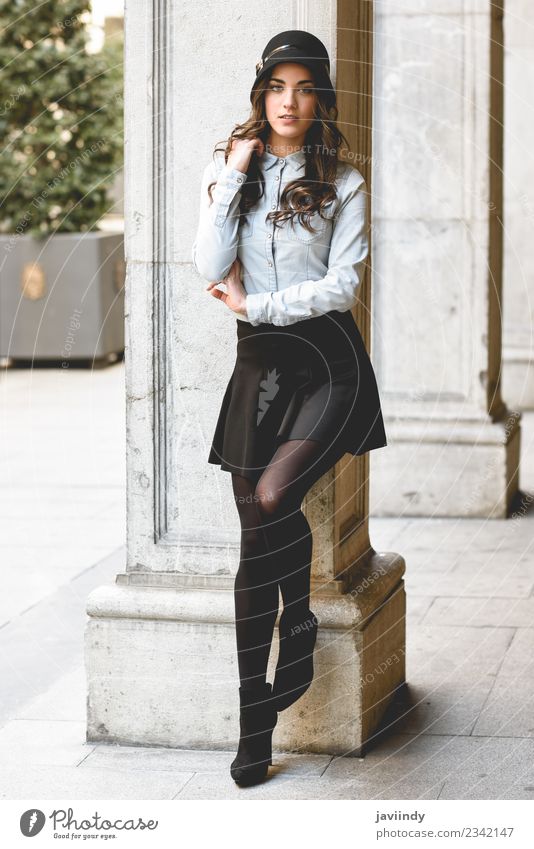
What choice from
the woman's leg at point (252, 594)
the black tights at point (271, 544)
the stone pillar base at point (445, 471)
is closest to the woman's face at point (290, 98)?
the black tights at point (271, 544)

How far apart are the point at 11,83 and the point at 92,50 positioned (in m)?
0.93

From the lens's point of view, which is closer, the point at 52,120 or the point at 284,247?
the point at 284,247

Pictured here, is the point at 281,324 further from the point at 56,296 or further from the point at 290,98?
the point at 56,296

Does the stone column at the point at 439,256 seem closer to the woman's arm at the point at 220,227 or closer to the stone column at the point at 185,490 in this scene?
the stone column at the point at 185,490

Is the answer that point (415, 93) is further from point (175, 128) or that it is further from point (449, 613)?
point (175, 128)

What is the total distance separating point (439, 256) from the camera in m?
8.11

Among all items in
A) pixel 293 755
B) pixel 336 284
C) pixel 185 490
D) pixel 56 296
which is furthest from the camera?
pixel 56 296

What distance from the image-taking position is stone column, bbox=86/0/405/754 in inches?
171

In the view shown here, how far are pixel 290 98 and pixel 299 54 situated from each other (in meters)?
0.12

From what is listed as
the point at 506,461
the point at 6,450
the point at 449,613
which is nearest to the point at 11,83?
the point at 6,450

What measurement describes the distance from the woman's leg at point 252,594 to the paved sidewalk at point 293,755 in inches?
14.6

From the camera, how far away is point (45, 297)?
14.5m

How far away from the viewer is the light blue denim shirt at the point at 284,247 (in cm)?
391

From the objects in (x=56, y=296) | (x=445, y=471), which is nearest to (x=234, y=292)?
(x=445, y=471)
